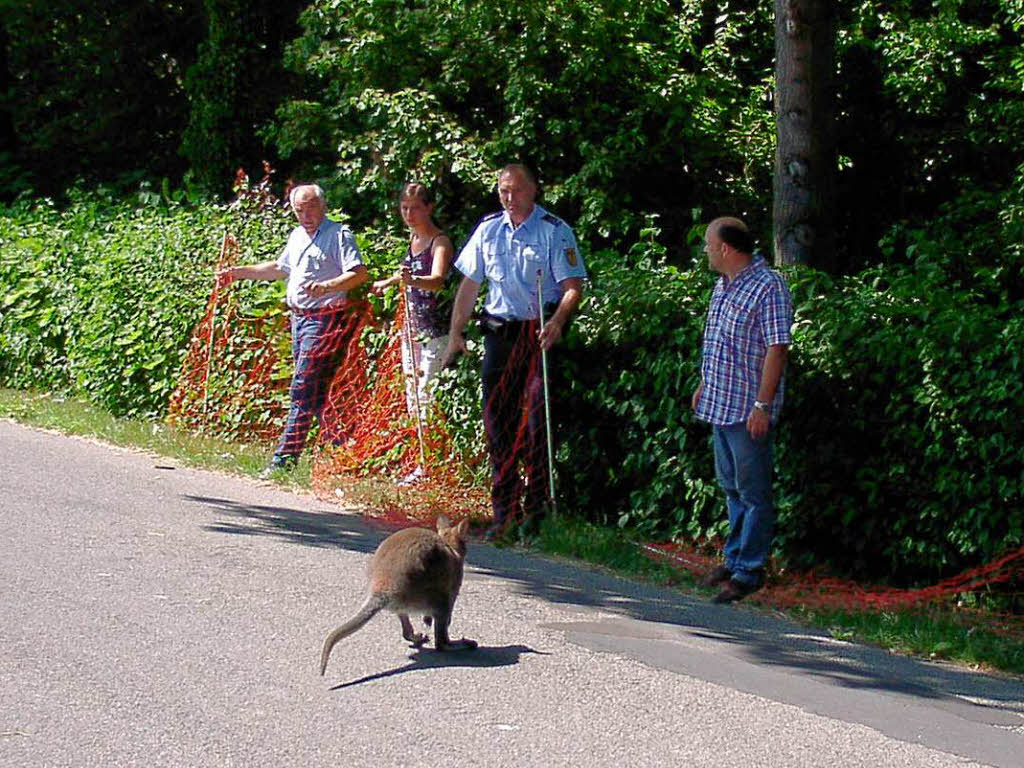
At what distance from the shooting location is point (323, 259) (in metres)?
11.3

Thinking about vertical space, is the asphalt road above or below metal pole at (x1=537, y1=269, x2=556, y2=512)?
below

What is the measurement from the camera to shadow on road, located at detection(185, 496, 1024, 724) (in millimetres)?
6453

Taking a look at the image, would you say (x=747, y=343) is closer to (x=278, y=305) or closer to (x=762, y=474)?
(x=762, y=474)

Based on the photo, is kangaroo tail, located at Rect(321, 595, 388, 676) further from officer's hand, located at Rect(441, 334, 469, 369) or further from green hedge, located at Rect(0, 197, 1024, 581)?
officer's hand, located at Rect(441, 334, 469, 369)

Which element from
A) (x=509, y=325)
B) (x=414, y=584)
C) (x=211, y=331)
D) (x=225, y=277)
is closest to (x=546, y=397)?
(x=509, y=325)

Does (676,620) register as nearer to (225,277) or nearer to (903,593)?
(903,593)

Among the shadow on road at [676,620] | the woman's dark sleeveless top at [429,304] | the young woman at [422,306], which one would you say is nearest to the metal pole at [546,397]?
the shadow on road at [676,620]

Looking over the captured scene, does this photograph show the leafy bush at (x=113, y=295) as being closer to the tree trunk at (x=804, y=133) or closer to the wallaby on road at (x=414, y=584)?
the tree trunk at (x=804, y=133)

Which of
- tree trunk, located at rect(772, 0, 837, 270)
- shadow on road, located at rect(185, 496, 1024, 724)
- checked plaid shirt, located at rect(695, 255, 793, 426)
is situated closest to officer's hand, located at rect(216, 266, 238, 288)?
shadow on road, located at rect(185, 496, 1024, 724)

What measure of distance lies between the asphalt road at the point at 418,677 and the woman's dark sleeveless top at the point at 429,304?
223cm

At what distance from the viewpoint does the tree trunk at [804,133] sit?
426 inches

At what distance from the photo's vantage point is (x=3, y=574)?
7789mm

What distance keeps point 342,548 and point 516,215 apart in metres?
2.34

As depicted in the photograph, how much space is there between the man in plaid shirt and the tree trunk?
3109 mm
